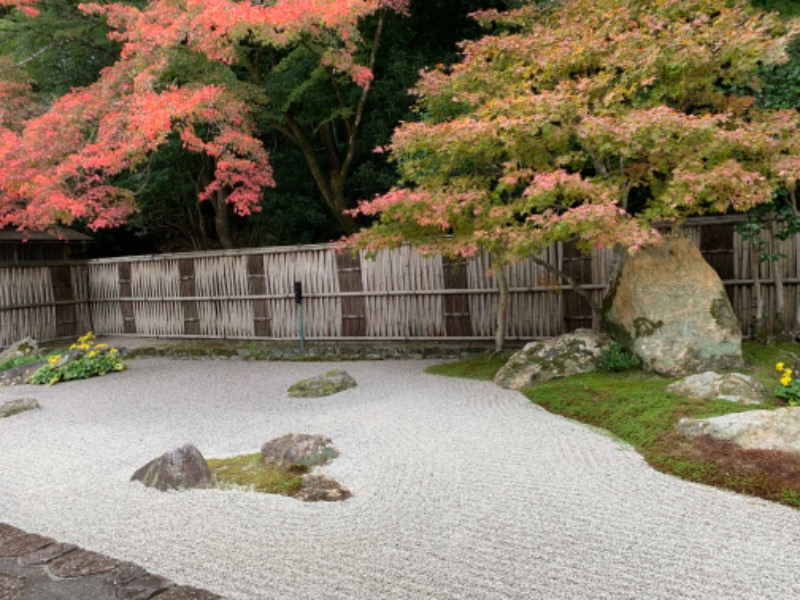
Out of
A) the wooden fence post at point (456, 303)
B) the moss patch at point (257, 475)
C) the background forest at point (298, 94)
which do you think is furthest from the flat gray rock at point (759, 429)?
the background forest at point (298, 94)

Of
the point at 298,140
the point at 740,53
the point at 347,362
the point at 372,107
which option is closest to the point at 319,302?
the point at 347,362

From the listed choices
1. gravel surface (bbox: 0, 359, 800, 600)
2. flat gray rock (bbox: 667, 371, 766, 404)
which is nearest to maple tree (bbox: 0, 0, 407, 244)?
gravel surface (bbox: 0, 359, 800, 600)

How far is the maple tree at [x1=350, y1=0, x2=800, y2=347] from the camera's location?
234 inches

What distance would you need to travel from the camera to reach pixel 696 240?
8.73 m

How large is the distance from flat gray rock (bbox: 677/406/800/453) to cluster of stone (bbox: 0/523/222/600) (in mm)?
4013

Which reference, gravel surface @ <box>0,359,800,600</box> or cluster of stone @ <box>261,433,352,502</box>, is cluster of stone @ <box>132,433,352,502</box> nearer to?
cluster of stone @ <box>261,433,352,502</box>

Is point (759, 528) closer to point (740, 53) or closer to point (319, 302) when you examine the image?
point (740, 53)

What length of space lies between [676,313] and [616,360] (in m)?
0.90

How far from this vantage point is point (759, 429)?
4.66 meters

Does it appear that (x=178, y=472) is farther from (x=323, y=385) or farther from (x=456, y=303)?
(x=456, y=303)

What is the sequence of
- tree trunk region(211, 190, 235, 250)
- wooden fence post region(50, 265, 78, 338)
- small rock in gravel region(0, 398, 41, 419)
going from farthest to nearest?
tree trunk region(211, 190, 235, 250)
wooden fence post region(50, 265, 78, 338)
small rock in gravel region(0, 398, 41, 419)

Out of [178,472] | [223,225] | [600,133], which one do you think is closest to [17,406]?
[178,472]

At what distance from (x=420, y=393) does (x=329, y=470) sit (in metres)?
2.81

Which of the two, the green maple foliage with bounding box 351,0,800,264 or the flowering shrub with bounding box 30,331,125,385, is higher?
the green maple foliage with bounding box 351,0,800,264
